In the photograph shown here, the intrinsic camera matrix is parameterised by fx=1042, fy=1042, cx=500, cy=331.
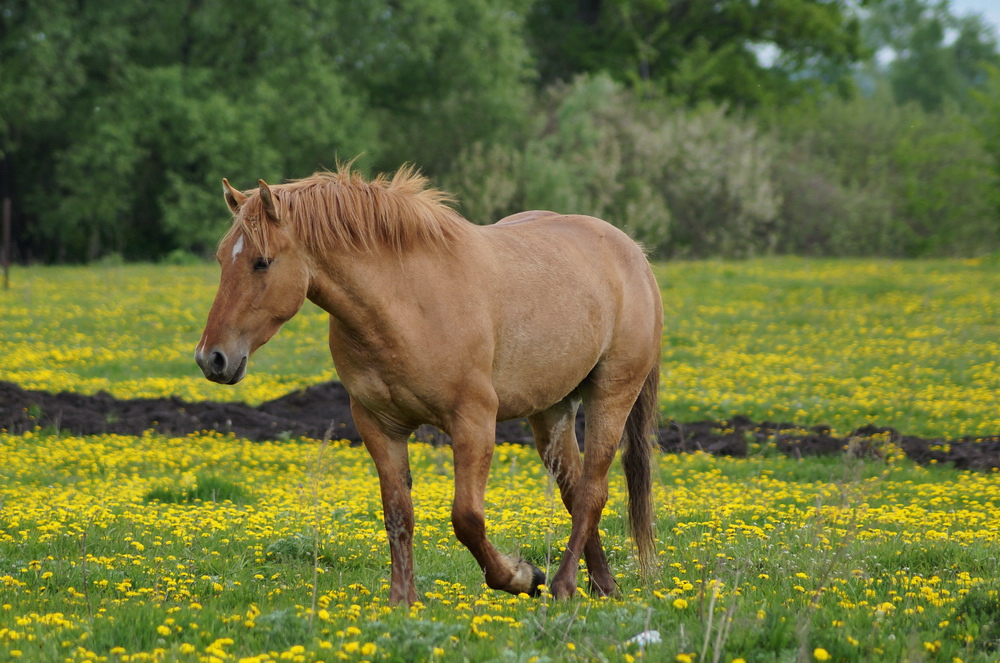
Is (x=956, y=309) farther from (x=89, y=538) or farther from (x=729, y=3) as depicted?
(x=729, y=3)

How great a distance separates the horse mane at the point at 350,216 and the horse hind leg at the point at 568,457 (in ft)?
5.00

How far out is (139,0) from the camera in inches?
1442

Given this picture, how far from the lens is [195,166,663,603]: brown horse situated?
507 cm

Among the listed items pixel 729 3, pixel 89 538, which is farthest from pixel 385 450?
pixel 729 3

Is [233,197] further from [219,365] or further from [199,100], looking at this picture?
[199,100]

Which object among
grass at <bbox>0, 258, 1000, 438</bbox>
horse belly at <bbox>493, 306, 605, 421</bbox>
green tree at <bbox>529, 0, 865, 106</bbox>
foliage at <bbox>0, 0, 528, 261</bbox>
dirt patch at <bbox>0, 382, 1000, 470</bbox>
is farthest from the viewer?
green tree at <bbox>529, 0, 865, 106</bbox>

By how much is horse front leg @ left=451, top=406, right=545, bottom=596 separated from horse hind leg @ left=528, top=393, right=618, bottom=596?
0.93 meters

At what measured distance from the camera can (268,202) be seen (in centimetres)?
503

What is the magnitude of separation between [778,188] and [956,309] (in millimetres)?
23527

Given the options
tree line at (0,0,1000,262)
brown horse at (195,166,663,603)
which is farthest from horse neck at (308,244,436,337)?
tree line at (0,0,1000,262)

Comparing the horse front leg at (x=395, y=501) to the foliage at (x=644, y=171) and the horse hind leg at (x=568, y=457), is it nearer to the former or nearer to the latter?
the horse hind leg at (x=568, y=457)

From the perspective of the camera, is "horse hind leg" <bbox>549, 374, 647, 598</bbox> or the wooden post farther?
the wooden post

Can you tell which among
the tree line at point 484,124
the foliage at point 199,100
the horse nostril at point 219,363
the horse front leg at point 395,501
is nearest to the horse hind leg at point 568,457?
the horse front leg at point 395,501

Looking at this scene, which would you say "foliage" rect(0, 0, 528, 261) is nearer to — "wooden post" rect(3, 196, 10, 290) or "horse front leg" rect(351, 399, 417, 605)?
"wooden post" rect(3, 196, 10, 290)
